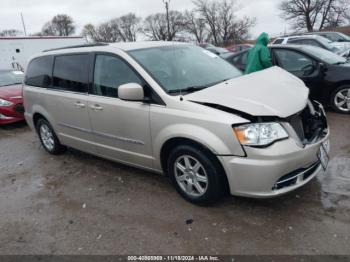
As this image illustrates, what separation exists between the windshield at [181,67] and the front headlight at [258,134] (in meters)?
0.86

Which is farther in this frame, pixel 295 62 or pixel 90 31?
pixel 90 31

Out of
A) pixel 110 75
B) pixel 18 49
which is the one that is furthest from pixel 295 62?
pixel 18 49

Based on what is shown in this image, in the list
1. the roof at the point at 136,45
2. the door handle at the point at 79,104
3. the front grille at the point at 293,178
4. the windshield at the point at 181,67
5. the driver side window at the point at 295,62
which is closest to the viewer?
the front grille at the point at 293,178

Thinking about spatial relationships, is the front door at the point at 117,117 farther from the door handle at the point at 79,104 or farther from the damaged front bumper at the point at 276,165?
the damaged front bumper at the point at 276,165

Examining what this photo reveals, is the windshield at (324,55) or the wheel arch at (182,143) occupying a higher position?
the windshield at (324,55)

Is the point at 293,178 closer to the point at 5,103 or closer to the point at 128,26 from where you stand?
the point at 5,103

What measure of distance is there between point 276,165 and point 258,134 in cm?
31

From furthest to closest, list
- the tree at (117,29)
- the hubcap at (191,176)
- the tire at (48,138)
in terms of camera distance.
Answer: the tree at (117,29), the tire at (48,138), the hubcap at (191,176)

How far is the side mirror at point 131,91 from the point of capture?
3.38 metres

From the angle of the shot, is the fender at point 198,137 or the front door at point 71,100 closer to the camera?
the fender at point 198,137

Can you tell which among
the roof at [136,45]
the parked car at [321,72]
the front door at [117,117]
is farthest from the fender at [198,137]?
the parked car at [321,72]

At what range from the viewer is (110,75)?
3963 mm

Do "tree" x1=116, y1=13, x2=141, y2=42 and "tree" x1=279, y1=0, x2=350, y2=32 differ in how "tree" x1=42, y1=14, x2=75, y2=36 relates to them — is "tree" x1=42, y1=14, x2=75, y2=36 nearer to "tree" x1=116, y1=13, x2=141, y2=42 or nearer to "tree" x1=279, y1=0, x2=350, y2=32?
"tree" x1=116, y1=13, x2=141, y2=42

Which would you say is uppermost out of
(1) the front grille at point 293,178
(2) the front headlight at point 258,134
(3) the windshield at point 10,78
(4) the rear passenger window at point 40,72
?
(4) the rear passenger window at point 40,72
